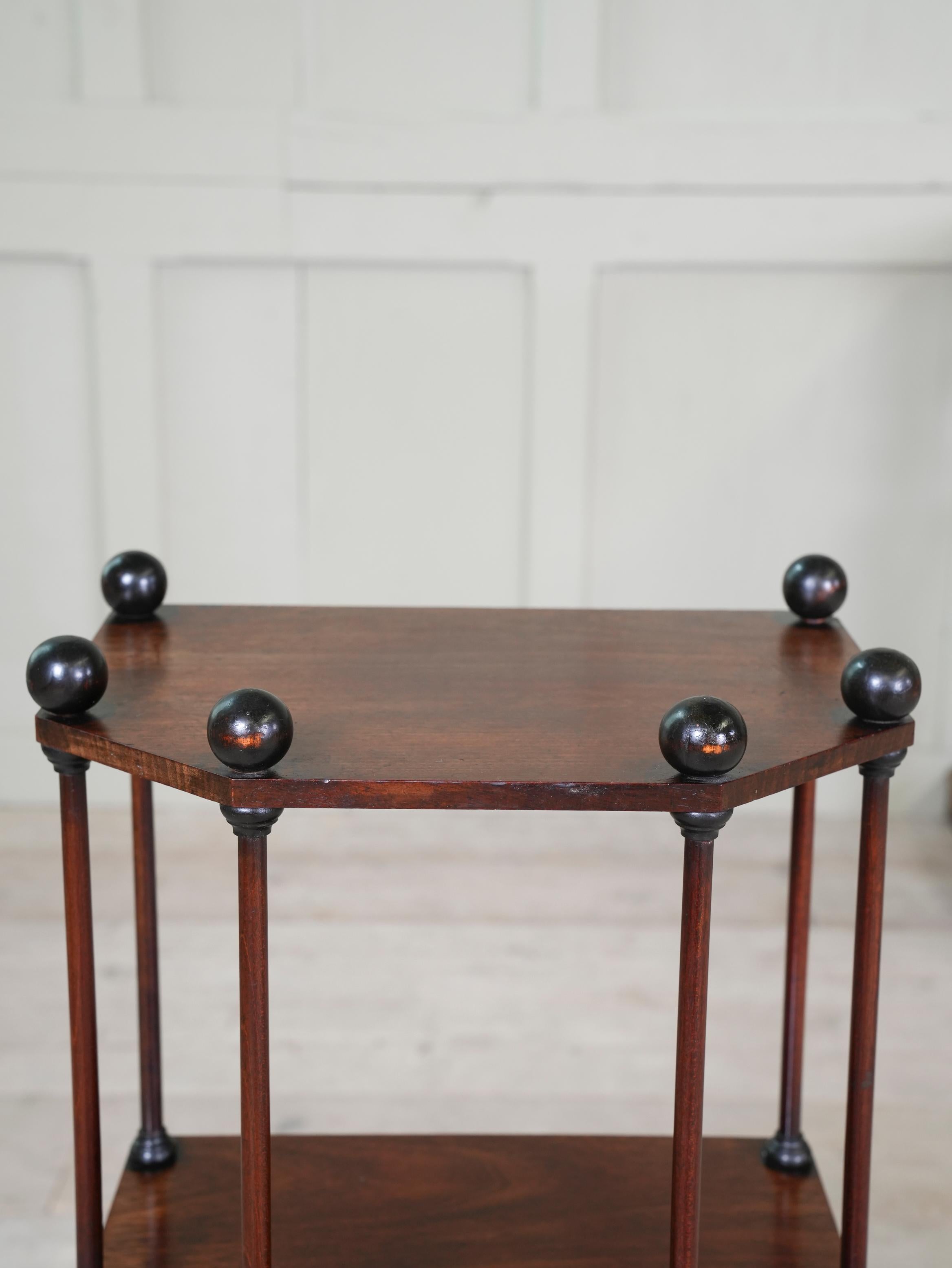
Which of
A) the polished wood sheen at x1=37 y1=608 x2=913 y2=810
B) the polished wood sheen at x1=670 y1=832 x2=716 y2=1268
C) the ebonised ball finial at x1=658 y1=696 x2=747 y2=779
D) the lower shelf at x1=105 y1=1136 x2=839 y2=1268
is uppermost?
the ebonised ball finial at x1=658 y1=696 x2=747 y2=779

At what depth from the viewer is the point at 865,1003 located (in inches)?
56.5

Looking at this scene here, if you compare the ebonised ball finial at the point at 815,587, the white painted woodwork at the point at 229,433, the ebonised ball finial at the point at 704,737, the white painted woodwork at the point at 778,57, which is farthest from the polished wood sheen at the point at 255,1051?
the white painted woodwork at the point at 778,57

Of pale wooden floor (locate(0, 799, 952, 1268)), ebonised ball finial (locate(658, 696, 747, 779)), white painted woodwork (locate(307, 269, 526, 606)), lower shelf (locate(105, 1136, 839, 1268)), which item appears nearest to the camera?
ebonised ball finial (locate(658, 696, 747, 779))

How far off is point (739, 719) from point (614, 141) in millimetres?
2221

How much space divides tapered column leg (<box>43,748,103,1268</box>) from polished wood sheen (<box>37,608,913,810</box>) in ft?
0.25

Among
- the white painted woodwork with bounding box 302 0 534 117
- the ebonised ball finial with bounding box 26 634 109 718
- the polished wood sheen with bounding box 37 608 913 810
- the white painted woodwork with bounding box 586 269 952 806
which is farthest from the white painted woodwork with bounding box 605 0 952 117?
A: the ebonised ball finial with bounding box 26 634 109 718

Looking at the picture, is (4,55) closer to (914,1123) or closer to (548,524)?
(548,524)

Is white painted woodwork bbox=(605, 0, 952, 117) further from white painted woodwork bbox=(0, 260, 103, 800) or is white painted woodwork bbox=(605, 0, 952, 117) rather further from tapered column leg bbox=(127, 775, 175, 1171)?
tapered column leg bbox=(127, 775, 175, 1171)

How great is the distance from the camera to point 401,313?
3.19m

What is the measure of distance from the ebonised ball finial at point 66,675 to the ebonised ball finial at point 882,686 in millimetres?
646

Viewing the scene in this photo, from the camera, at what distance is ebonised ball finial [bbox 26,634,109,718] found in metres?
1.24

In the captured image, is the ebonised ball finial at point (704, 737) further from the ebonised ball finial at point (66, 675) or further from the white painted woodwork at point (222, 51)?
the white painted woodwork at point (222, 51)

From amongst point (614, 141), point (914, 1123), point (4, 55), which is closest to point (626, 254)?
point (614, 141)

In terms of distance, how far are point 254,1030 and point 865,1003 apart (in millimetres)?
604
